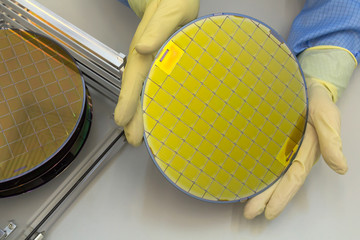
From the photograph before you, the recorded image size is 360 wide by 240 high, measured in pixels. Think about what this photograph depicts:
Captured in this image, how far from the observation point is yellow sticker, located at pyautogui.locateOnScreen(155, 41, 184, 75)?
793 mm

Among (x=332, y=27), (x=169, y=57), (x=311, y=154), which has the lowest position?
(x=311, y=154)

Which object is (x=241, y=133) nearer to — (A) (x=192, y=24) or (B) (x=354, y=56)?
(A) (x=192, y=24)

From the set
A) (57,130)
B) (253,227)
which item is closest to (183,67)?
(57,130)

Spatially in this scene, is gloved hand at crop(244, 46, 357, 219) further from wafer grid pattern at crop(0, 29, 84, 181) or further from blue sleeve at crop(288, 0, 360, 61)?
wafer grid pattern at crop(0, 29, 84, 181)

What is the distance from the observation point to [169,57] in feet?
2.62

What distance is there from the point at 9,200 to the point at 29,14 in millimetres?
561

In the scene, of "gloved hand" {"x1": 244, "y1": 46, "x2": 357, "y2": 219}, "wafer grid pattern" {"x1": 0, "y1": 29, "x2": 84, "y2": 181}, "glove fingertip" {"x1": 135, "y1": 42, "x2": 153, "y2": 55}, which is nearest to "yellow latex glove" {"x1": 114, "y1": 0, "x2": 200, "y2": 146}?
"glove fingertip" {"x1": 135, "y1": 42, "x2": 153, "y2": 55}

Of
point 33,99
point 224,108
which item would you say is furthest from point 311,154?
point 33,99

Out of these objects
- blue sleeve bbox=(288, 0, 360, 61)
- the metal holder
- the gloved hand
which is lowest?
the gloved hand

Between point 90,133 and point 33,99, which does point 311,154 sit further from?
point 33,99

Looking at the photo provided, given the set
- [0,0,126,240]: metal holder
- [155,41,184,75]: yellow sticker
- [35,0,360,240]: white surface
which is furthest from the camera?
[35,0,360,240]: white surface

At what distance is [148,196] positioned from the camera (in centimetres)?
104

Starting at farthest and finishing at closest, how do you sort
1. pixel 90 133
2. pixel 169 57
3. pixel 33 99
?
1. pixel 90 133
2. pixel 33 99
3. pixel 169 57

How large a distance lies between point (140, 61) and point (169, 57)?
115 mm
